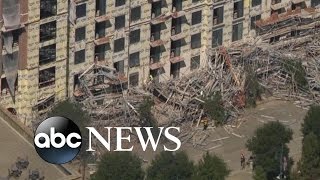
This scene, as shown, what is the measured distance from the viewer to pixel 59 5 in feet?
586

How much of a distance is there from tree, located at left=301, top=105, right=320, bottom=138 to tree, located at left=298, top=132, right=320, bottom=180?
3023 mm

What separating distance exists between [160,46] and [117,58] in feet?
14.2

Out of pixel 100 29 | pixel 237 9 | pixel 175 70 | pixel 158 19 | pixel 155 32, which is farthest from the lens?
pixel 237 9

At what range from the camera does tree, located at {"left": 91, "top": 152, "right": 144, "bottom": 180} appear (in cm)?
→ 16288

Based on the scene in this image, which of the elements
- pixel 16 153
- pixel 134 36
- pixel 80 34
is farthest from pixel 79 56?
pixel 16 153

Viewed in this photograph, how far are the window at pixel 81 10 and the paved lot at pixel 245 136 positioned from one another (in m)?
12.4

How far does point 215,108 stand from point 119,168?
23.2m

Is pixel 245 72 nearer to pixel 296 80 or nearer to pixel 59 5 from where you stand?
pixel 296 80

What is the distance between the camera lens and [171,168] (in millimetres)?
164000

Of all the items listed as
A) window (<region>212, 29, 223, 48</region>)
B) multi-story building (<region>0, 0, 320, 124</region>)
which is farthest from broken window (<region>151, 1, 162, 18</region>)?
window (<region>212, 29, 223, 48</region>)

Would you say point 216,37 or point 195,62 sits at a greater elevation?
point 216,37

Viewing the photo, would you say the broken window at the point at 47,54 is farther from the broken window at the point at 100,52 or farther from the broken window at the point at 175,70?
the broken window at the point at 175,70

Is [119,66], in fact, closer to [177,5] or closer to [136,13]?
[136,13]

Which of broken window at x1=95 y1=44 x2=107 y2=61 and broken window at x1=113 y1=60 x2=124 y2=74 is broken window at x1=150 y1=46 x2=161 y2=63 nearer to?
broken window at x1=113 y1=60 x2=124 y2=74
